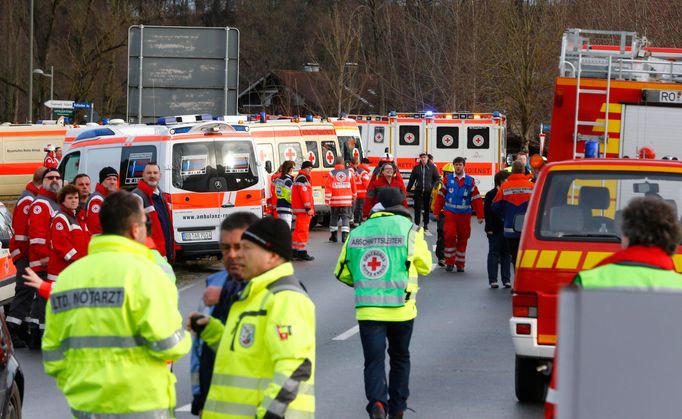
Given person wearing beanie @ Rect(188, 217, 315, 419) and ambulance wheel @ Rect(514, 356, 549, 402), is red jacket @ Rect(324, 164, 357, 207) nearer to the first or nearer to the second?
ambulance wheel @ Rect(514, 356, 549, 402)

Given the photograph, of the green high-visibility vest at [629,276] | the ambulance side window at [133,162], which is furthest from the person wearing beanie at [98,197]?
the green high-visibility vest at [629,276]

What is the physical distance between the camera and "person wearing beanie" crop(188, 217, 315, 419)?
505 cm

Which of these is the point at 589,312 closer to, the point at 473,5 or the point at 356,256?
the point at 356,256

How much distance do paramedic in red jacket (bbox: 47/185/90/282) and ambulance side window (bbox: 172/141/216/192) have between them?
752 cm

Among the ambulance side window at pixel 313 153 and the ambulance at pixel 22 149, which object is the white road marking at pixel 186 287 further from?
the ambulance at pixel 22 149

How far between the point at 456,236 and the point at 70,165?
6.56 meters

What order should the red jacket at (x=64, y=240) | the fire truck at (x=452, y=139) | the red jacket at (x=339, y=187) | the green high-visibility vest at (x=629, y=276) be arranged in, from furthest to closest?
1. the fire truck at (x=452, y=139)
2. the red jacket at (x=339, y=187)
3. the red jacket at (x=64, y=240)
4. the green high-visibility vest at (x=629, y=276)

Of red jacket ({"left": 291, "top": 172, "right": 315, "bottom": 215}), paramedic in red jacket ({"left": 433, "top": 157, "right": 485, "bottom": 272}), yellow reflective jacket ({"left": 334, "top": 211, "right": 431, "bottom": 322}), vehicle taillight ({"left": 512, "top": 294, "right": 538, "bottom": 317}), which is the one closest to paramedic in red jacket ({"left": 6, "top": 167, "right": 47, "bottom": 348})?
yellow reflective jacket ({"left": 334, "top": 211, "right": 431, "bottom": 322})

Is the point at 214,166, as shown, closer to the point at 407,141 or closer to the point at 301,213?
the point at 301,213

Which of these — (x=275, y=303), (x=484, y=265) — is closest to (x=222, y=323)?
(x=275, y=303)

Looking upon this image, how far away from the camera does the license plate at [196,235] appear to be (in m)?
20.4

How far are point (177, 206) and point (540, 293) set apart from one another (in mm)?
11887

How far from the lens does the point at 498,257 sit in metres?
18.7

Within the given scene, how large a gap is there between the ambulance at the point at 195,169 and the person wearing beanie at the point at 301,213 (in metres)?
1.72
